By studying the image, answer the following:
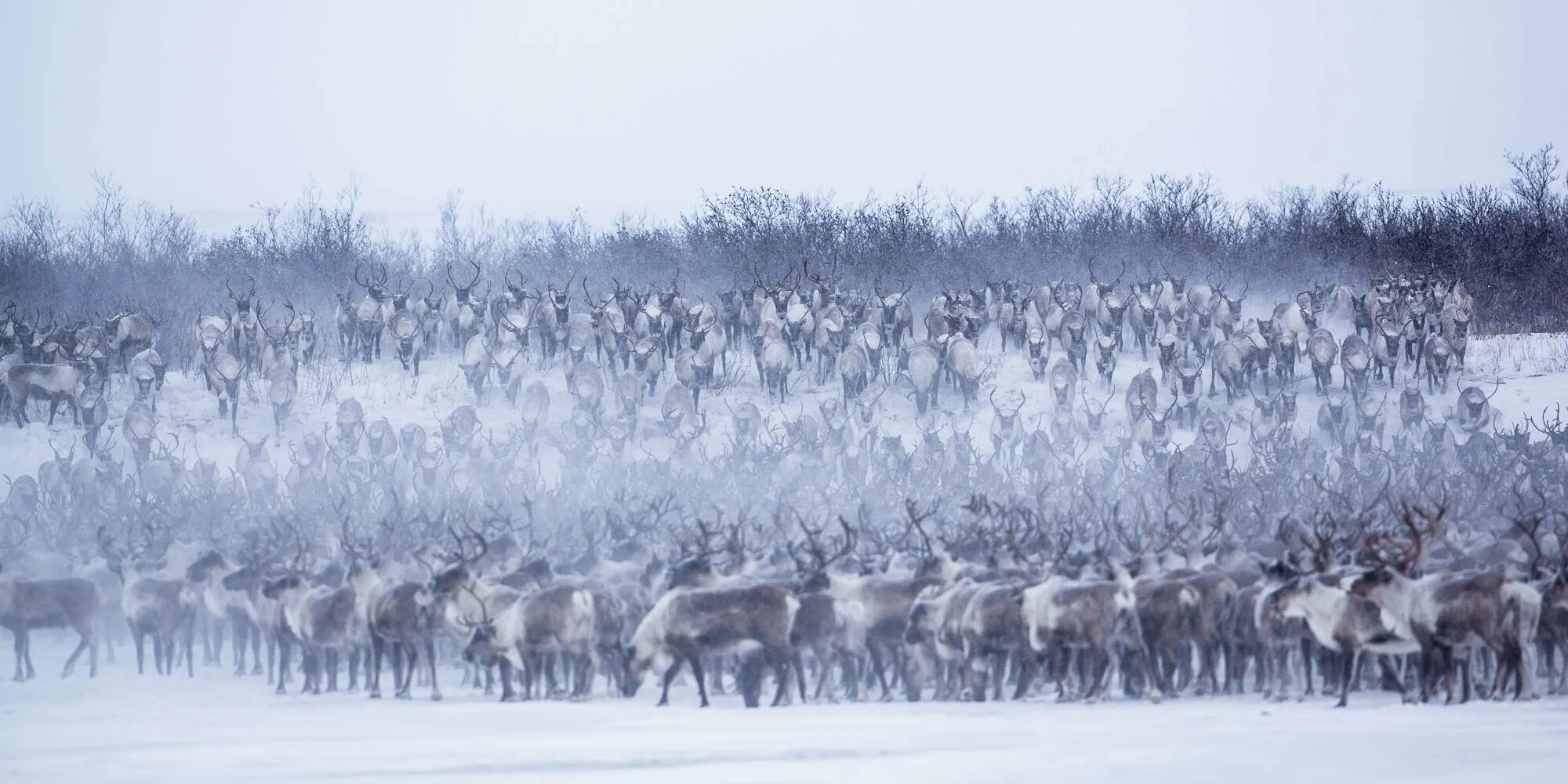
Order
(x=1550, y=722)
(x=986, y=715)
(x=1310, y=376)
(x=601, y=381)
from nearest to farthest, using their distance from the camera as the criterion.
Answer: (x=1550, y=722)
(x=986, y=715)
(x=601, y=381)
(x=1310, y=376)

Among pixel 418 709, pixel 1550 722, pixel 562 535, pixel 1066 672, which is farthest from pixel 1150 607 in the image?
pixel 562 535

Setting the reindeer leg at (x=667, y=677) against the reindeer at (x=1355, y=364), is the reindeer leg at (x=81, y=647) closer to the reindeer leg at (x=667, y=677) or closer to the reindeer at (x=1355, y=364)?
the reindeer leg at (x=667, y=677)

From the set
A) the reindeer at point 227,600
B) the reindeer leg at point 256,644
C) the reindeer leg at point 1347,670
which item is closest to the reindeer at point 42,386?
the reindeer at point 227,600

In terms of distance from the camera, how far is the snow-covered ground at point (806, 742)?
10.8 m

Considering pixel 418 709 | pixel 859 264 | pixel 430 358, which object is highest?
pixel 859 264

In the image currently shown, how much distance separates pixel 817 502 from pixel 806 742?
1548cm

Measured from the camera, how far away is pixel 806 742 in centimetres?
1194

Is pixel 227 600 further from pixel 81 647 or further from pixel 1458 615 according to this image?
pixel 1458 615

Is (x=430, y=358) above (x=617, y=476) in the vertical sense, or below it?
above

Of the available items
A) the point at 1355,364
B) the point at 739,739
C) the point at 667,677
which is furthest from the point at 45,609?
the point at 1355,364

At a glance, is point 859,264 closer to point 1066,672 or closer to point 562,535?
point 562,535

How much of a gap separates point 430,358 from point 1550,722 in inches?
1133

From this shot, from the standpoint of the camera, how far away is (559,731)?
499 inches

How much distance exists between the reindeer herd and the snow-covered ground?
26.9 inches
